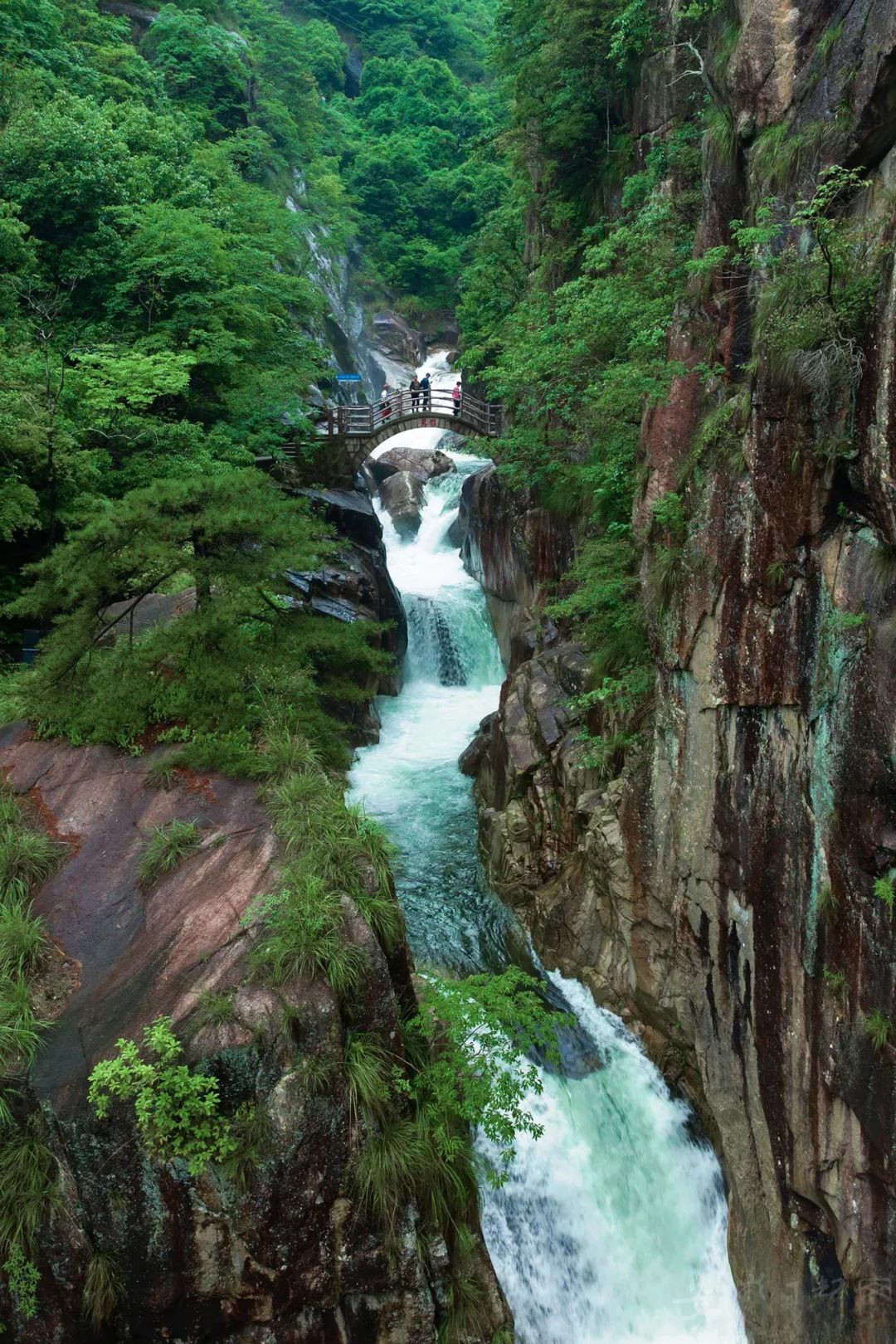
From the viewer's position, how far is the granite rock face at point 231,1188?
238 inches

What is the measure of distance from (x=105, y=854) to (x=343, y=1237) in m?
4.50

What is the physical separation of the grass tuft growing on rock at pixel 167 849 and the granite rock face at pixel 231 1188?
0.95 meters

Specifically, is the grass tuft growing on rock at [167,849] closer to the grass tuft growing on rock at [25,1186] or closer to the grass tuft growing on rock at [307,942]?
A: the grass tuft growing on rock at [307,942]

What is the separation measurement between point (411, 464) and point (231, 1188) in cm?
3044

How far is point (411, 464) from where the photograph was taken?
33750mm

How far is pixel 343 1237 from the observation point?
6.37 meters

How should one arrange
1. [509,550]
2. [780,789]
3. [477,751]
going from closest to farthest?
[780,789], [477,751], [509,550]

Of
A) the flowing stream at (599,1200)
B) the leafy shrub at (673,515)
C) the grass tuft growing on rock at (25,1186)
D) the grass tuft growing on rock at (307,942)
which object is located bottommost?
the flowing stream at (599,1200)

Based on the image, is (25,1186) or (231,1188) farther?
(231,1188)

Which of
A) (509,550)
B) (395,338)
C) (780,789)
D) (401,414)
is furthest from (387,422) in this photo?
(780,789)

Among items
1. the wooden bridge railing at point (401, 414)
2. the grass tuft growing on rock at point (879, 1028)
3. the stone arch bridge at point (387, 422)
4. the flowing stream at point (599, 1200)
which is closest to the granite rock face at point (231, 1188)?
the flowing stream at point (599, 1200)

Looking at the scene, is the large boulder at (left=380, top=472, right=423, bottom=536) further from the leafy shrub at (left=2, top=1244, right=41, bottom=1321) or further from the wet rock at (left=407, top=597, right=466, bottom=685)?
the leafy shrub at (left=2, top=1244, right=41, bottom=1321)

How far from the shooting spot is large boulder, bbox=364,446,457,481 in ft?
109

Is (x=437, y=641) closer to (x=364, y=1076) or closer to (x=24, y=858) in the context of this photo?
(x=24, y=858)
